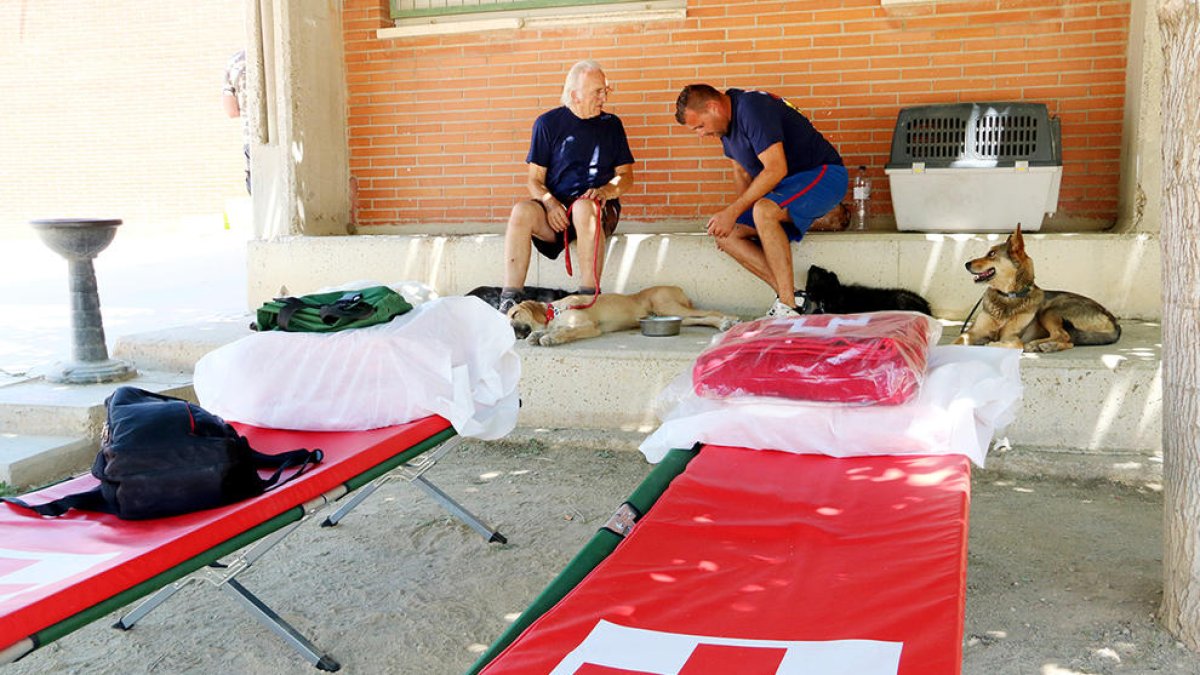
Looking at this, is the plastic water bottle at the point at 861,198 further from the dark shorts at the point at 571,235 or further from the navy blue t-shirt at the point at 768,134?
the dark shorts at the point at 571,235

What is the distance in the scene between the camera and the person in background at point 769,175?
17.4ft

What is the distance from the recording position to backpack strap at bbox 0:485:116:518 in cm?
274

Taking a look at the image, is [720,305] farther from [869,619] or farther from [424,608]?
[869,619]

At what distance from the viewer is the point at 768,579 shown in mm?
2207

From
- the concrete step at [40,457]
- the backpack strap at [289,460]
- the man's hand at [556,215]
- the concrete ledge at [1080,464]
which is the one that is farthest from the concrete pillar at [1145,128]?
the concrete step at [40,457]

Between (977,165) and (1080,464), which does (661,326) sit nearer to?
(977,165)

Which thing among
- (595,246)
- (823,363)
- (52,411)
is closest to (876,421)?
(823,363)

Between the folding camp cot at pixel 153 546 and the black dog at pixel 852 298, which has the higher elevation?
the black dog at pixel 852 298

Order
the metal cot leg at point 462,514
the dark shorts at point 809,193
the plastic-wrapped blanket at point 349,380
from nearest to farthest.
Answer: the plastic-wrapped blanket at point 349,380 < the metal cot leg at point 462,514 < the dark shorts at point 809,193

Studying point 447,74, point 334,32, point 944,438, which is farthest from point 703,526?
point 334,32

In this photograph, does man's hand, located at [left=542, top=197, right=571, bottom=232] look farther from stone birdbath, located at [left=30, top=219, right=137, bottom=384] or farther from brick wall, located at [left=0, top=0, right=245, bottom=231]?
brick wall, located at [left=0, top=0, right=245, bottom=231]

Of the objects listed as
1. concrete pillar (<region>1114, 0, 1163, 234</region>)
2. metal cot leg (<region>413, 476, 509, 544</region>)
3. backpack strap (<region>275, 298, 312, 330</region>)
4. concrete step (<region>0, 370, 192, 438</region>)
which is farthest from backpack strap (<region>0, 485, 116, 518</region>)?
concrete pillar (<region>1114, 0, 1163, 234</region>)

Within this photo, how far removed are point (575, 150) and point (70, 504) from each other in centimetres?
389

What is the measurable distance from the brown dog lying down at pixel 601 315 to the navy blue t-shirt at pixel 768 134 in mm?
886
